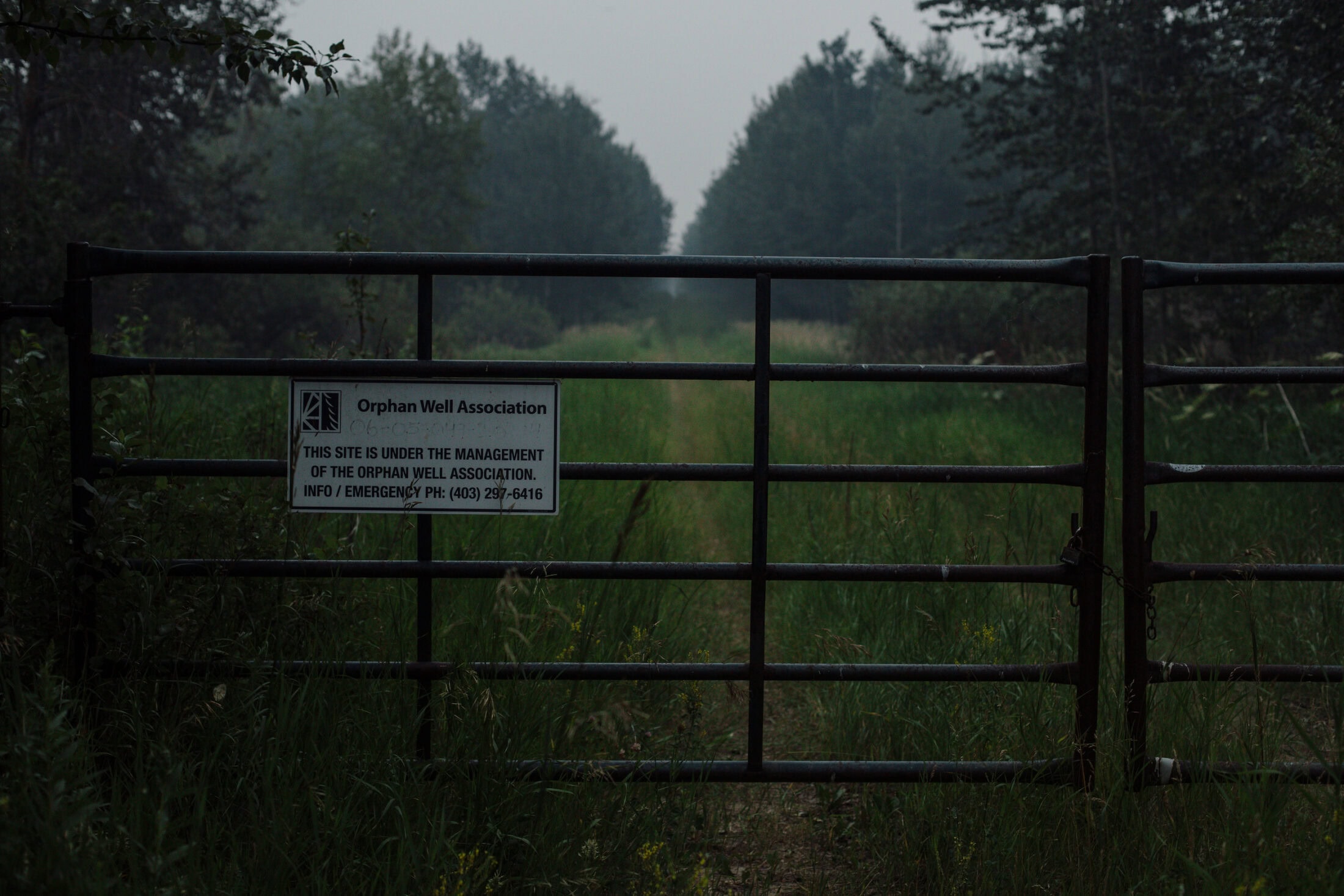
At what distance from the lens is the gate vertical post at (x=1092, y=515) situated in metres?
3.10

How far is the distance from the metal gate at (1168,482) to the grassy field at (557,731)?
0.32 ft

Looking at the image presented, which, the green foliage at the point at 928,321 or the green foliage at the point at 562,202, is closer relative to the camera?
the green foliage at the point at 928,321

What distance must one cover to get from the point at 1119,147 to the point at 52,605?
62.8 feet

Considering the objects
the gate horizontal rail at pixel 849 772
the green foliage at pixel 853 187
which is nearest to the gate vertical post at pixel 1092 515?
the gate horizontal rail at pixel 849 772

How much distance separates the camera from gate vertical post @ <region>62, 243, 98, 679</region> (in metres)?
3.07

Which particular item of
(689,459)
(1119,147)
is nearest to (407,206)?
(1119,147)

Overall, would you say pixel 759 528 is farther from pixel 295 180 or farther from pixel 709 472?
pixel 295 180

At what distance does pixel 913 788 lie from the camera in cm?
334

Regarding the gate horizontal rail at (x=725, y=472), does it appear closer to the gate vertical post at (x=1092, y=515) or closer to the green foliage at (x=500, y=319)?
the gate vertical post at (x=1092, y=515)

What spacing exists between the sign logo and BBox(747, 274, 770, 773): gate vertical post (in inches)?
50.8

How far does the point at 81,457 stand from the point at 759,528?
2054 mm

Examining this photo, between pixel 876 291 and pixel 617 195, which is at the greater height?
pixel 617 195

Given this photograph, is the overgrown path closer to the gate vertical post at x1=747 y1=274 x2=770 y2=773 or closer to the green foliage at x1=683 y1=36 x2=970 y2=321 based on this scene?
the gate vertical post at x1=747 y1=274 x2=770 y2=773

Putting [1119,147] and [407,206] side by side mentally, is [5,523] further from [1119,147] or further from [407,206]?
[407,206]
